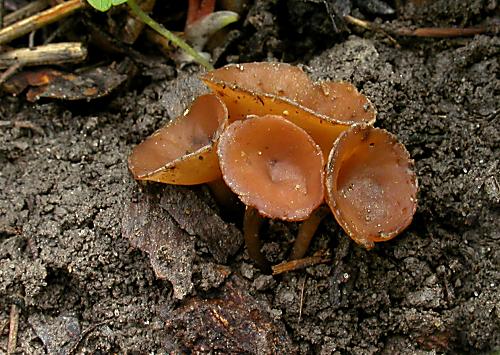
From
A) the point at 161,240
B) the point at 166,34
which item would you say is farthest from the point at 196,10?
the point at 161,240

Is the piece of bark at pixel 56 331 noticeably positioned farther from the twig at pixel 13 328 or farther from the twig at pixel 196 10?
the twig at pixel 196 10

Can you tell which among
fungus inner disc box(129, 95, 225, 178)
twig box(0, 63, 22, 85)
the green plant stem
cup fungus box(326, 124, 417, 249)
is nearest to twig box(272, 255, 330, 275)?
cup fungus box(326, 124, 417, 249)

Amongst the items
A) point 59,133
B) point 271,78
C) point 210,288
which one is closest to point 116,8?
point 59,133

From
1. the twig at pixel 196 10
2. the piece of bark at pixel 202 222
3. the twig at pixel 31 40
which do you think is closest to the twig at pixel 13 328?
the piece of bark at pixel 202 222

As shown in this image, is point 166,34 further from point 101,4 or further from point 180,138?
point 180,138

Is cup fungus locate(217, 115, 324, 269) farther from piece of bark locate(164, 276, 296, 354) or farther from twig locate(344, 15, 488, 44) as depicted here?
twig locate(344, 15, 488, 44)

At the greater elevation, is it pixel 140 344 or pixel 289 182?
pixel 289 182

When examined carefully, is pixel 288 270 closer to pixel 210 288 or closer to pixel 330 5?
pixel 210 288
